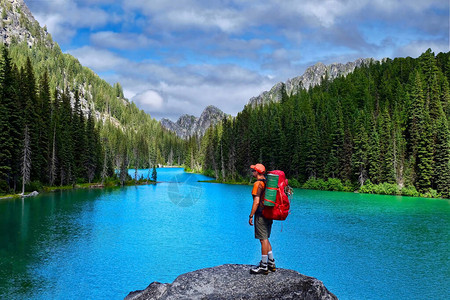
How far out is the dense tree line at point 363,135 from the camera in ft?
224

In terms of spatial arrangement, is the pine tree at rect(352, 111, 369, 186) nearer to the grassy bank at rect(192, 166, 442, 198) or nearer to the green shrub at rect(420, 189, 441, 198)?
the grassy bank at rect(192, 166, 442, 198)

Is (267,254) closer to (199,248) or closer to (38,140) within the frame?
(199,248)

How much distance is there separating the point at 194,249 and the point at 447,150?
57.8m

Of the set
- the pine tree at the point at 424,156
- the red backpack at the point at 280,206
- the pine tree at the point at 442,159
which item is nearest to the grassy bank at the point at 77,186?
the red backpack at the point at 280,206

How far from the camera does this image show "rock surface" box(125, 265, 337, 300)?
30.8 feet

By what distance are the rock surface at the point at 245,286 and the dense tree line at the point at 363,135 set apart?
6425 cm

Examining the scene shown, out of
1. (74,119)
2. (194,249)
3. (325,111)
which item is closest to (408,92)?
(325,111)

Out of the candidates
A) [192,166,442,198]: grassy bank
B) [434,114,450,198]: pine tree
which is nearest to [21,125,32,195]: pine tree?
[192,166,442,198]: grassy bank

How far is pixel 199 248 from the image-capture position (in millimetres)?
27844

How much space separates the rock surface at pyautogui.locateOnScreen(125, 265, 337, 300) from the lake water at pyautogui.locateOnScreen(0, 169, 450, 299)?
9.69 meters

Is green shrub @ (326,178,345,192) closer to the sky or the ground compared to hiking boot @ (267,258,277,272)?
closer to the ground

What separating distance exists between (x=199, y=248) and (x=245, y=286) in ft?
61.7

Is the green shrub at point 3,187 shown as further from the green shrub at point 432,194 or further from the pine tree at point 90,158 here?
the green shrub at point 432,194

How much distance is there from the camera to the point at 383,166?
2832 inches
